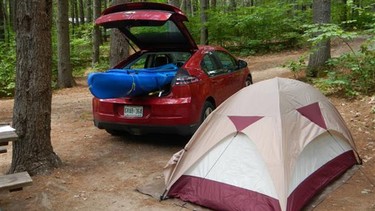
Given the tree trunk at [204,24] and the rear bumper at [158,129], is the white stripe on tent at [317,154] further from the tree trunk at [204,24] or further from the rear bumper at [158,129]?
the tree trunk at [204,24]

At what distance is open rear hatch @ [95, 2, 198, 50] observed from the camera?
19.4ft

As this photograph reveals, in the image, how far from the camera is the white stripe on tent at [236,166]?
4016 mm

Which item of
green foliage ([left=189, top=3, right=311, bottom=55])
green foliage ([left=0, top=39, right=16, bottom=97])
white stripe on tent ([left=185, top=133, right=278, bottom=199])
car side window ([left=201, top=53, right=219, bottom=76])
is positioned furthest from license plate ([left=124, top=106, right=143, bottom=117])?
green foliage ([left=189, top=3, right=311, bottom=55])

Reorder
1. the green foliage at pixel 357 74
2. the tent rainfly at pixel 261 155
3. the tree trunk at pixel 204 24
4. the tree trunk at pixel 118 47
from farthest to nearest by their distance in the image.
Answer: the tree trunk at pixel 204 24
the tree trunk at pixel 118 47
the green foliage at pixel 357 74
the tent rainfly at pixel 261 155

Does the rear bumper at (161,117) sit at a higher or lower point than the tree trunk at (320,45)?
lower

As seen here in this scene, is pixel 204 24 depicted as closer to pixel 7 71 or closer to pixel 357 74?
pixel 7 71

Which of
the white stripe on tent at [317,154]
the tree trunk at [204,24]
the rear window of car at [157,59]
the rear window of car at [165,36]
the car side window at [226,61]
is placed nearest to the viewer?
the white stripe on tent at [317,154]

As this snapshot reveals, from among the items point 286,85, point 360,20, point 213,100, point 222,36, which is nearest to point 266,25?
point 222,36

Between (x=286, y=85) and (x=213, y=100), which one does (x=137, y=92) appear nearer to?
(x=213, y=100)

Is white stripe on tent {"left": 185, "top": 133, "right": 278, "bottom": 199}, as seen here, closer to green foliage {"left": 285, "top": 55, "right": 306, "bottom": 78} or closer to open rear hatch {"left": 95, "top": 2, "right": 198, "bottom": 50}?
open rear hatch {"left": 95, "top": 2, "right": 198, "bottom": 50}

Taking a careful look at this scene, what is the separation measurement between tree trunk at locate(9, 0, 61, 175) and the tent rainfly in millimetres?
1740

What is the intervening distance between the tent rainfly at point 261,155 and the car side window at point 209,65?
174 cm

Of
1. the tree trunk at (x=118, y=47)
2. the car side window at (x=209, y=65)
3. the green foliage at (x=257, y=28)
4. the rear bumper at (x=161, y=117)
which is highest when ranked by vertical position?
the green foliage at (x=257, y=28)

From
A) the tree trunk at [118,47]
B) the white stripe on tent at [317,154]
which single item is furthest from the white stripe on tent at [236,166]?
the tree trunk at [118,47]
